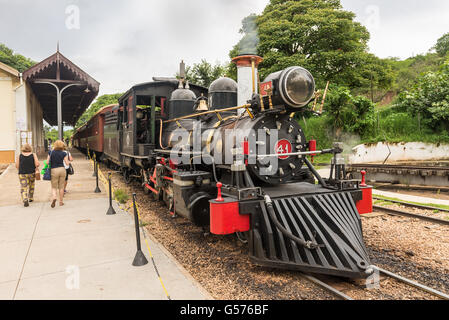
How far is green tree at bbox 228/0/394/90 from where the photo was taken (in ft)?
63.0

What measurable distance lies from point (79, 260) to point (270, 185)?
110 inches

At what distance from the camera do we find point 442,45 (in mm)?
40969

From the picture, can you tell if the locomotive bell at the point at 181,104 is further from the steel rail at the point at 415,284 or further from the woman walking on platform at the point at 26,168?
the steel rail at the point at 415,284

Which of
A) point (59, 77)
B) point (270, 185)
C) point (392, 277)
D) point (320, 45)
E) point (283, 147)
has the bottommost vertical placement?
point (392, 277)

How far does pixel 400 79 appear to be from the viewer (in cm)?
3719

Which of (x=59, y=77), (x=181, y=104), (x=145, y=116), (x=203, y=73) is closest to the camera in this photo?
(x=181, y=104)

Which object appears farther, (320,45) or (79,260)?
(320,45)

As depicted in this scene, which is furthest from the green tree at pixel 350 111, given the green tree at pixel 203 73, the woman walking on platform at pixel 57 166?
the woman walking on platform at pixel 57 166

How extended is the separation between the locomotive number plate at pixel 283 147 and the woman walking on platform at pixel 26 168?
592 cm

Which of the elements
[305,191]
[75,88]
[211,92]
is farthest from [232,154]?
[75,88]

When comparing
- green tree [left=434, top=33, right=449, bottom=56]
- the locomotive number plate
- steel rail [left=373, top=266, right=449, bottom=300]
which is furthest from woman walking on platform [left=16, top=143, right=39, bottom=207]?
green tree [left=434, top=33, right=449, bottom=56]

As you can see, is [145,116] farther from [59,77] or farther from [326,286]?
[59,77]

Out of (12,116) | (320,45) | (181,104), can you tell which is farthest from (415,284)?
(320,45)

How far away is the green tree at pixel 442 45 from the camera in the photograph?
4000 centimetres
